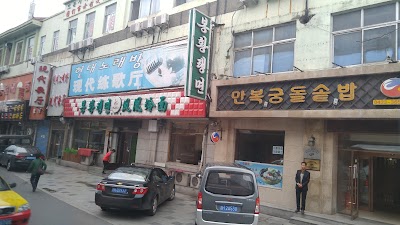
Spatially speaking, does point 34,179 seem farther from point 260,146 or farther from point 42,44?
point 42,44

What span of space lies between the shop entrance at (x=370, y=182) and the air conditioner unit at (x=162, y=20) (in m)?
10.3

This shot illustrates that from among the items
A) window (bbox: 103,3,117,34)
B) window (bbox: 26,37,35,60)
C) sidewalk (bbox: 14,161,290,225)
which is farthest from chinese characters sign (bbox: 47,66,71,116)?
sidewalk (bbox: 14,161,290,225)

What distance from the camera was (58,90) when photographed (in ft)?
73.3

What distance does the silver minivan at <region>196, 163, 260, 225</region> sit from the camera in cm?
713

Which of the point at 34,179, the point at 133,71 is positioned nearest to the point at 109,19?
the point at 133,71

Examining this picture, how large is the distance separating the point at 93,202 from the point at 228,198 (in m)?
5.71

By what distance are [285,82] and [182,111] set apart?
4901mm

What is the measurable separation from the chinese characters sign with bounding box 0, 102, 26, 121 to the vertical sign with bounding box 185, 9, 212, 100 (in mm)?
19116

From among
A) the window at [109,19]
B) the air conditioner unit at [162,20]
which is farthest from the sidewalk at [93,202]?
the window at [109,19]

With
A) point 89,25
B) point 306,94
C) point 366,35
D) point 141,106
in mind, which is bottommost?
point 141,106

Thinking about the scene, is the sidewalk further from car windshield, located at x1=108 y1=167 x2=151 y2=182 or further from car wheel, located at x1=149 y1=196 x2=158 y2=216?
car windshield, located at x1=108 y1=167 x2=151 y2=182

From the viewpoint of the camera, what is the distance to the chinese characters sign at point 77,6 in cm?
2166

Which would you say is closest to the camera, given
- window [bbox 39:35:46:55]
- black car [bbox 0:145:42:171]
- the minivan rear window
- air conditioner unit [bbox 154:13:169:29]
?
the minivan rear window

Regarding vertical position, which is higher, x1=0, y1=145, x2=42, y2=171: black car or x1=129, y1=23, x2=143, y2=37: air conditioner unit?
x1=129, y1=23, x2=143, y2=37: air conditioner unit
